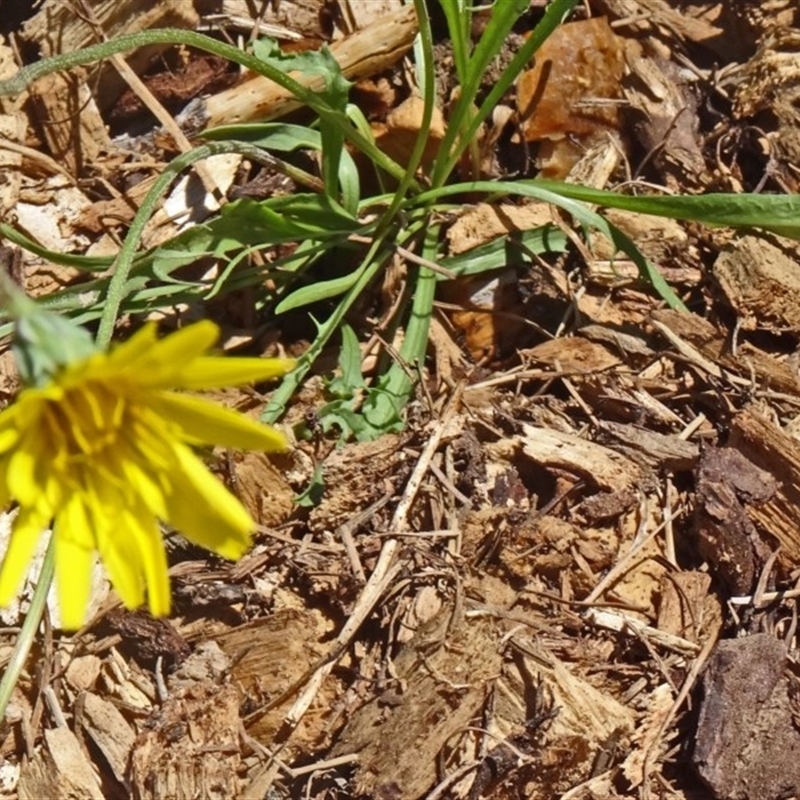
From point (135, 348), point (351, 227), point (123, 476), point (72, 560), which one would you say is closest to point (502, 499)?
point (351, 227)

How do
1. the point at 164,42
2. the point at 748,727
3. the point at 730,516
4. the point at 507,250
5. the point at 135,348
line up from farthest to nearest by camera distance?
the point at 507,250
the point at 730,516
the point at 164,42
the point at 748,727
the point at 135,348

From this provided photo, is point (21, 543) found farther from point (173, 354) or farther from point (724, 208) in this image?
point (724, 208)

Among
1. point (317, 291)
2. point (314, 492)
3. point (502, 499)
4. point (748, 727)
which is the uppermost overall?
point (317, 291)

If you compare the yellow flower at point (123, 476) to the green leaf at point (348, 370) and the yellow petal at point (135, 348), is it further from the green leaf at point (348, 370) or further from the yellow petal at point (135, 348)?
the green leaf at point (348, 370)

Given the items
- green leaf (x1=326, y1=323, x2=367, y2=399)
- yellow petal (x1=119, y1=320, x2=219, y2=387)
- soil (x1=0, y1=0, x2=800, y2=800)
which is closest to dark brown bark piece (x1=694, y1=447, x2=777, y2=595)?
soil (x1=0, y1=0, x2=800, y2=800)

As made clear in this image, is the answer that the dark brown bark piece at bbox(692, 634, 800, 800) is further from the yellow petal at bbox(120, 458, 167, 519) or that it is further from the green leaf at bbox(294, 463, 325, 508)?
the yellow petal at bbox(120, 458, 167, 519)

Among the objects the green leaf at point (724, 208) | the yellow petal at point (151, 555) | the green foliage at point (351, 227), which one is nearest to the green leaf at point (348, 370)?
the green foliage at point (351, 227)

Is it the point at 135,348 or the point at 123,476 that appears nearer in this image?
the point at 135,348
